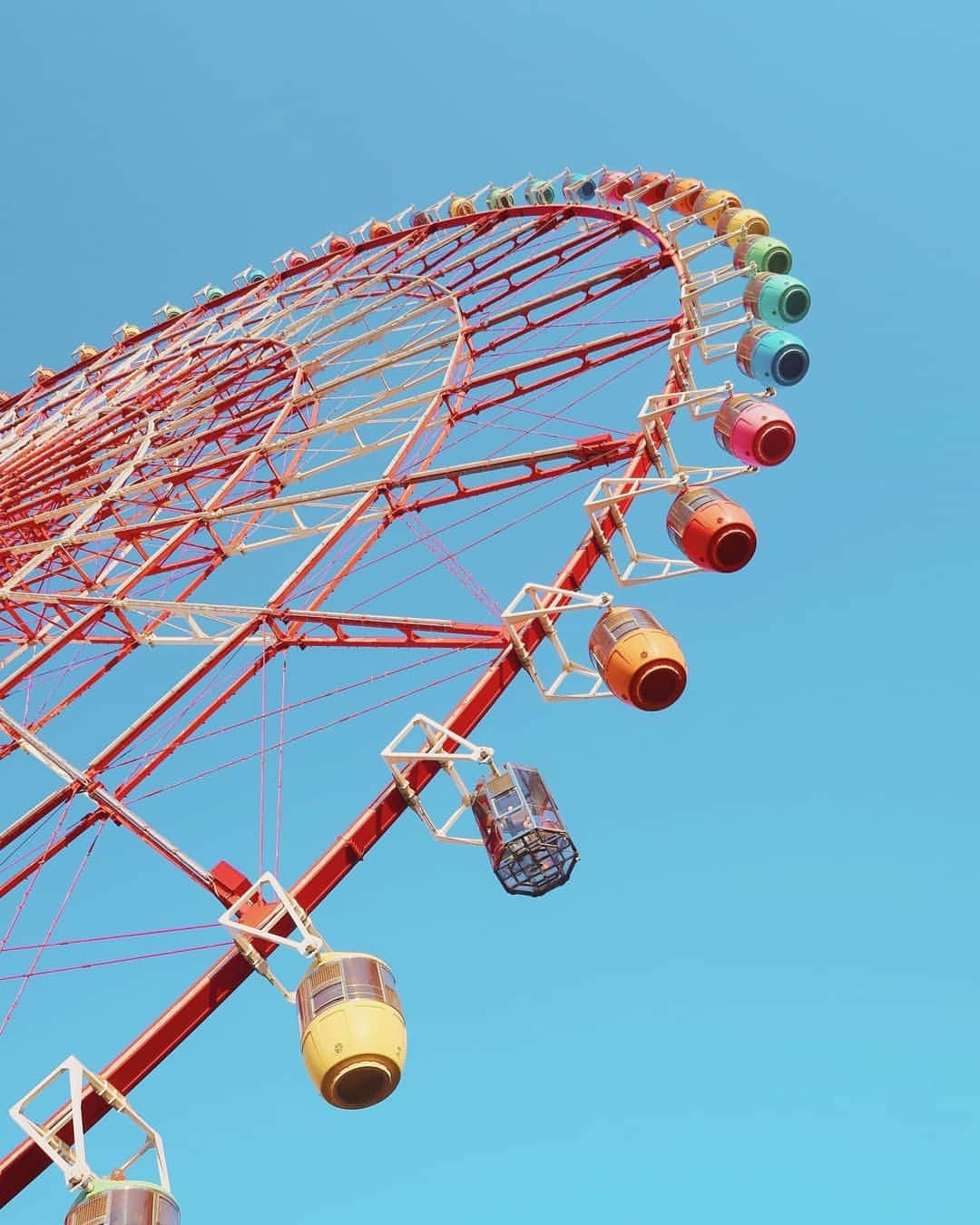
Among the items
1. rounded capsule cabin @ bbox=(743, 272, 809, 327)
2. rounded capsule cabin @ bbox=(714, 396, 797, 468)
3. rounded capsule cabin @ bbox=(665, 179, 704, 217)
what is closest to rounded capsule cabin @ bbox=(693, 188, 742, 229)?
rounded capsule cabin @ bbox=(665, 179, 704, 217)

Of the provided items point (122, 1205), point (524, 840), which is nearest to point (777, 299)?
point (524, 840)

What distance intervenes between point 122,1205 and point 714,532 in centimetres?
876

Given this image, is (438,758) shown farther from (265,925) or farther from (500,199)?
(500,199)

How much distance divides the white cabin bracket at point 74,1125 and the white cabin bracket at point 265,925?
1376mm

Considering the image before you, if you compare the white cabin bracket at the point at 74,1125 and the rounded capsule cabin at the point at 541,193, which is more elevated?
the rounded capsule cabin at the point at 541,193

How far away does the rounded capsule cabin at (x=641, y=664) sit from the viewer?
34.5 ft

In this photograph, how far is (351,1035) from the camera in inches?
301

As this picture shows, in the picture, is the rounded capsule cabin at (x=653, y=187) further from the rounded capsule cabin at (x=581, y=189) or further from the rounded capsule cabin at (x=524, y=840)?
the rounded capsule cabin at (x=524, y=840)

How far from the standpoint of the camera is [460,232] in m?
22.3

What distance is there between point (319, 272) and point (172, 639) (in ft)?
44.4

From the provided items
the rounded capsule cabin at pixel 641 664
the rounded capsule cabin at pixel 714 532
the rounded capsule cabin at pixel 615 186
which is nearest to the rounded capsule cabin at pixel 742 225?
the rounded capsule cabin at pixel 615 186

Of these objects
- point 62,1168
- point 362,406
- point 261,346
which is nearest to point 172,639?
point 362,406

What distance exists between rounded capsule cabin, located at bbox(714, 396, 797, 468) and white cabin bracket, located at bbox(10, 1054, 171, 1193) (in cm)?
1055

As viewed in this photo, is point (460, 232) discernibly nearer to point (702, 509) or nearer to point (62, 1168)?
point (702, 509)
